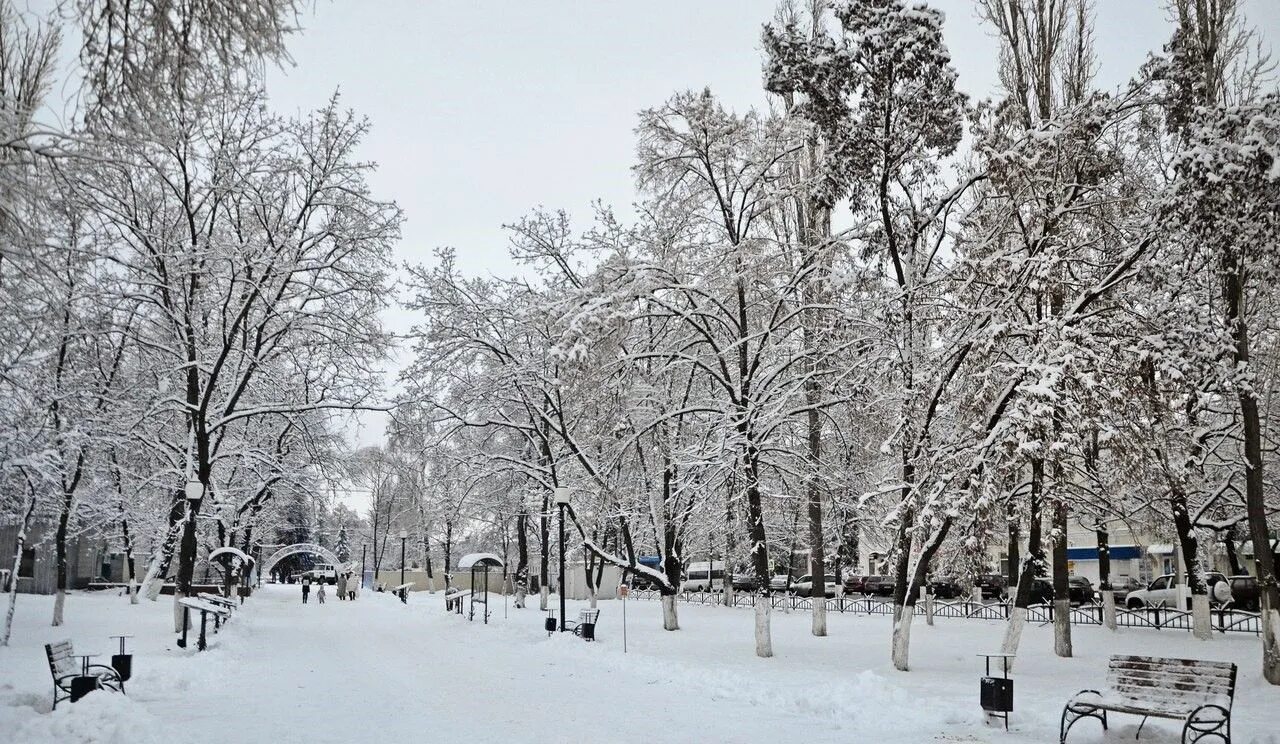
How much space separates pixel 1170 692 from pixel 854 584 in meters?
44.9

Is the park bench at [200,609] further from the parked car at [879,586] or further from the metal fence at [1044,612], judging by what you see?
the parked car at [879,586]

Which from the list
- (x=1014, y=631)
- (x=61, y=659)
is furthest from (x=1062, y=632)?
(x=61, y=659)

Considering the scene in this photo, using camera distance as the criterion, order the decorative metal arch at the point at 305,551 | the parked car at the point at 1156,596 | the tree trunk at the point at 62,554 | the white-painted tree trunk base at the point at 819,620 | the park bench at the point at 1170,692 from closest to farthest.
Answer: the park bench at the point at 1170,692 → the tree trunk at the point at 62,554 → the white-painted tree trunk base at the point at 819,620 → the parked car at the point at 1156,596 → the decorative metal arch at the point at 305,551

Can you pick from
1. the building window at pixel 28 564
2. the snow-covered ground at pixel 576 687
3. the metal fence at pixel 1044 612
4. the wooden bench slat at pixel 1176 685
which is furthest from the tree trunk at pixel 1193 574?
the building window at pixel 28 564

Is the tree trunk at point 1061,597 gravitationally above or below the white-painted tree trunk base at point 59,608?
above

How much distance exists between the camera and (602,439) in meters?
21.9

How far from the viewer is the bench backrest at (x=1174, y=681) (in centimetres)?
909

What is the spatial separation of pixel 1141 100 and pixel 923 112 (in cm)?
358

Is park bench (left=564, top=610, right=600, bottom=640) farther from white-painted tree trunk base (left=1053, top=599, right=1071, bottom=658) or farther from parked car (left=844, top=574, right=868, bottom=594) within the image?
parked car (left=844, top=574, right=868, bottom=594)

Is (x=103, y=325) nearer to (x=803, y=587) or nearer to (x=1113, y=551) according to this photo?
(x=803, y=587)

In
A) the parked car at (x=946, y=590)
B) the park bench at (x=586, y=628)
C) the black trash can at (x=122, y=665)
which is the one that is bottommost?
the parked car at (x=946, y=590)

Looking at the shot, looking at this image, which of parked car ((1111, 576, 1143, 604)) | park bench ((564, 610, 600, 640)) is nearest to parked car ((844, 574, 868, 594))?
parked car ((1111, 576, 1143, 604))

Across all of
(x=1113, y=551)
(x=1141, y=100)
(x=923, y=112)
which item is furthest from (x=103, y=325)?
(x=1113, y=551)

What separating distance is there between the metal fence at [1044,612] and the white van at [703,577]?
36.0 feet
